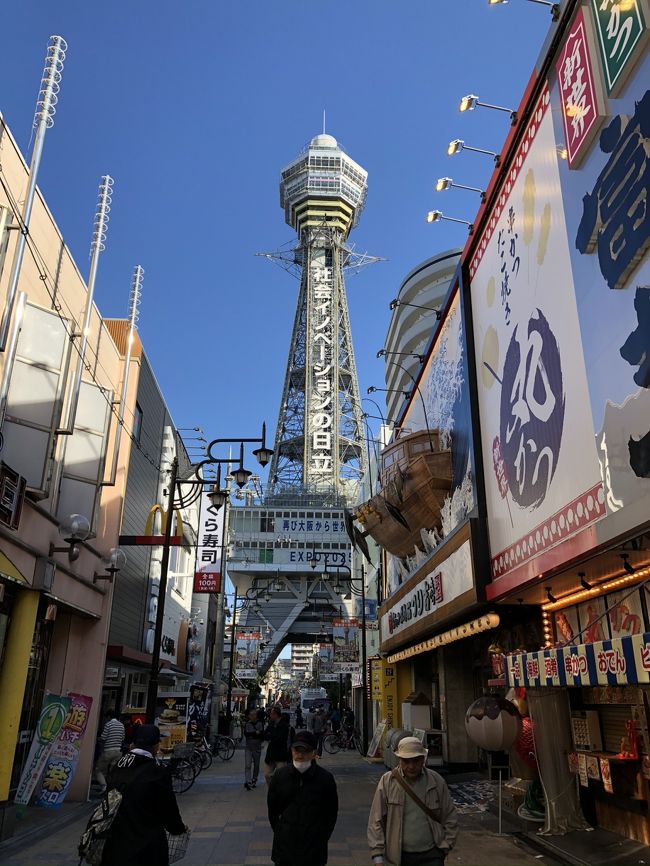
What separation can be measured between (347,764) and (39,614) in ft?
42.8

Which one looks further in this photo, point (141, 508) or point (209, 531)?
point (209, 531)

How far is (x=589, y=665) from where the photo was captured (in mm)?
6676

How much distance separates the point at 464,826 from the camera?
408 inches

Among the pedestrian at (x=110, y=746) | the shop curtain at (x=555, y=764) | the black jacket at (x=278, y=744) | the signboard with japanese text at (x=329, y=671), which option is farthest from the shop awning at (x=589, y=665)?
the signboard with japanese text at (x=329, y=671)

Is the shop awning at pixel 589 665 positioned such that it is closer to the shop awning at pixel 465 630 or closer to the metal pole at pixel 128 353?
the shop awning at pixel 465 630

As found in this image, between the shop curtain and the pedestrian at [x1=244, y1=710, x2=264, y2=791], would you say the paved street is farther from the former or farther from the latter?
the shop curtain

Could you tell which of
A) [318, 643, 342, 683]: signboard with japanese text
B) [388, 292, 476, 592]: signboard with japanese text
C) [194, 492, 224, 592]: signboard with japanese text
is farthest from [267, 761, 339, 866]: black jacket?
[318, 643, 342, 683]: signboard with japanese text

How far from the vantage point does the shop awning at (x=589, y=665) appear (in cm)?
571

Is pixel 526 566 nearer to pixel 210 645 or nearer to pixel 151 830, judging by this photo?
pixel 151 830

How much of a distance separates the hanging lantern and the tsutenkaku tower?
98.6m

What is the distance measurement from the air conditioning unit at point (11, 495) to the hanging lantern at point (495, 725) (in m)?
7.35

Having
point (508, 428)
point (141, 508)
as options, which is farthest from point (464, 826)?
point (141, 508)

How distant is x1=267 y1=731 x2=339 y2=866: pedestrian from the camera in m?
4.45

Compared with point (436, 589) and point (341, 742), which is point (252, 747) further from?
point (341, 742)
